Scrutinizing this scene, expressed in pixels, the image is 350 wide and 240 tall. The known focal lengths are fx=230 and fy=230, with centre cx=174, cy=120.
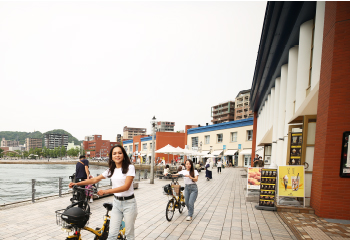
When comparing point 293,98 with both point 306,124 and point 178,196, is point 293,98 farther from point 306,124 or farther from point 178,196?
point 178,196

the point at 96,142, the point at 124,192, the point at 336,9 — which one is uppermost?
the point at 336,9

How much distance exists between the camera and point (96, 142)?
145 m

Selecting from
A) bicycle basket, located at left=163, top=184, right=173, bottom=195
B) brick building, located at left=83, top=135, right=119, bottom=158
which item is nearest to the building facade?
bicycle basket, located at left=163, top=184, right=173, bottom=195

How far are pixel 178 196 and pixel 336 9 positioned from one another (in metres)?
6.97

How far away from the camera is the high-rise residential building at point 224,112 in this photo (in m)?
97.3

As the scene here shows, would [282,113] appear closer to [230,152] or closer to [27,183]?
[27,183]

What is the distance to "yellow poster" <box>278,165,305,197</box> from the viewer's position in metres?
7.59

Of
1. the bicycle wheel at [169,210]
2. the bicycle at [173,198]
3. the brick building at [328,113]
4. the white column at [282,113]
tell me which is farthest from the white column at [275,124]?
the bicycle wheel at [169,210]

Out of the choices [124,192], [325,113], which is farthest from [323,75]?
[124,192]

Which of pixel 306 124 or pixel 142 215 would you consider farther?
pixel 306 124

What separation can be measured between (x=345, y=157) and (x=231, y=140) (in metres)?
42.8

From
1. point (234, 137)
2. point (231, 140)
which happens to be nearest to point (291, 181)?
point (234, 137)

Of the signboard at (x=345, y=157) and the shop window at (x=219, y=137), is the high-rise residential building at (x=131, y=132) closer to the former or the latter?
the shop window at (x=219, y=137)

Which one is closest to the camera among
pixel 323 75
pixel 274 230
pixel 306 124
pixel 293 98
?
pixel 274 230
